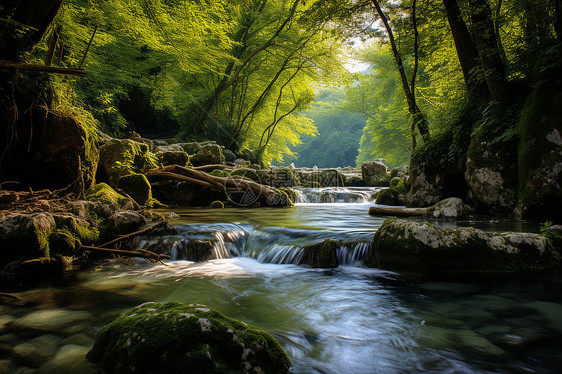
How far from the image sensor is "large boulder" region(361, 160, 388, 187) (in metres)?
17.5

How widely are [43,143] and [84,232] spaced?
6.03 feet

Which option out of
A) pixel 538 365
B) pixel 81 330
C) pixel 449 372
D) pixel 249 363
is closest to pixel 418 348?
pixel 449 372

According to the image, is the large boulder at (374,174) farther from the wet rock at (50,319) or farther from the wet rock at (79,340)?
the wet rock at (79,340)

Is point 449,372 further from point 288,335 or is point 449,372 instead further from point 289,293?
point 289,293

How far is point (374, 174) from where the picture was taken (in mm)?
Result: 17891

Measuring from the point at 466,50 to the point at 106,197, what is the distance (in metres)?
8.62

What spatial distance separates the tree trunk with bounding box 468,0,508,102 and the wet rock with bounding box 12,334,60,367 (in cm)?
788

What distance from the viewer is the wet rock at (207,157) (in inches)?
490

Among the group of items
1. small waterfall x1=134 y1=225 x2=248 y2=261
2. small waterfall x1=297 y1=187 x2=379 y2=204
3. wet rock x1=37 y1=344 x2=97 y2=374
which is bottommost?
wet rock x1=37 y1=344 x2=97 y2=374

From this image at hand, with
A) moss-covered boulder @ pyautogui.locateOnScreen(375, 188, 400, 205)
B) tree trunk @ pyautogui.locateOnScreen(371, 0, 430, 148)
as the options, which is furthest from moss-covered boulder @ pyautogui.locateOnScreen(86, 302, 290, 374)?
moss-covered boulder @ pyautogui.locateOnScreen(375, 188, 400, 205)

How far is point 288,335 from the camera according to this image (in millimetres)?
2125

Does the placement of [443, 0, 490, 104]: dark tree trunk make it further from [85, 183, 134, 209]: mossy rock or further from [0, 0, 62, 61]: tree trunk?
[85, 183, 134, 209]: mossy rock

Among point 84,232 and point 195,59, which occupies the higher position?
point 195,59

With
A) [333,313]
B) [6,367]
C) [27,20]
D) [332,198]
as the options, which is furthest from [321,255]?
[332,198]
